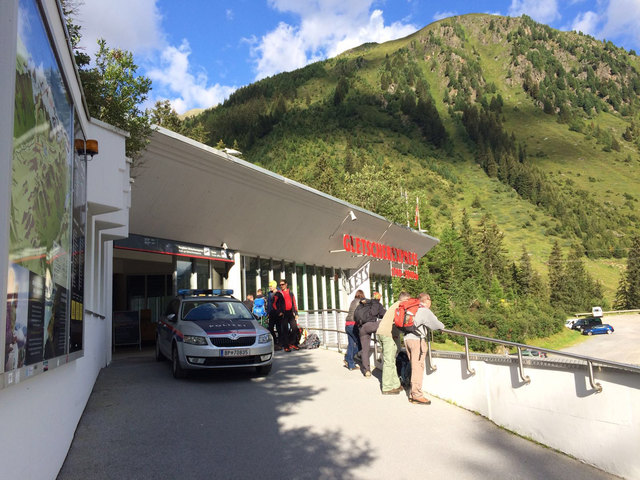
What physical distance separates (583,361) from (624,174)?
183193 mm

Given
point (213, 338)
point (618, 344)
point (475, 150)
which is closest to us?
point (213, 338)

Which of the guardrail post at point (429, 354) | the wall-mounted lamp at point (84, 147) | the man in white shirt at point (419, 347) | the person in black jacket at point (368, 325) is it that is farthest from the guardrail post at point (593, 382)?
the wall-mounted lamp at point (84, 147)

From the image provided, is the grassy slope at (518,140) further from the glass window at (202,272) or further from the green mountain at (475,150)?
the glass window at (202,272)

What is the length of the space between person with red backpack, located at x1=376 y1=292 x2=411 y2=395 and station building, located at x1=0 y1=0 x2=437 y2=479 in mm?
4690

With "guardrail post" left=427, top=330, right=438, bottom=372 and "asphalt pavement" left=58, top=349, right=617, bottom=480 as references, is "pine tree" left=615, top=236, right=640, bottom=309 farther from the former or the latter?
"asphalt pavement" left=58, top=349, right=617, bottom=480

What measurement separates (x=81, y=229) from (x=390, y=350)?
5618mm

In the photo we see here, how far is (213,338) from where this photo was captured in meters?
9.95

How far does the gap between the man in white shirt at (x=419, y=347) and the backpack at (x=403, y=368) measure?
0.89 metres

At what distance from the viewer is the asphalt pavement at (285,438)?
567cm

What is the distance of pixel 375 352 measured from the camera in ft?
40.0

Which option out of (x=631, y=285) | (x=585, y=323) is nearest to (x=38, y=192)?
(x=585, y=323)

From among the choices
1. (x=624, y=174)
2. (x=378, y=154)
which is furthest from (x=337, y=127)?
→ (x=624, y=174)

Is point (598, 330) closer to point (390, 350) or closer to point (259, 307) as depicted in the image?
point (259, 307)

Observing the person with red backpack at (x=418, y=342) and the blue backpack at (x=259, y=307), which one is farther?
the blue backpack at (x=259, y=307)
